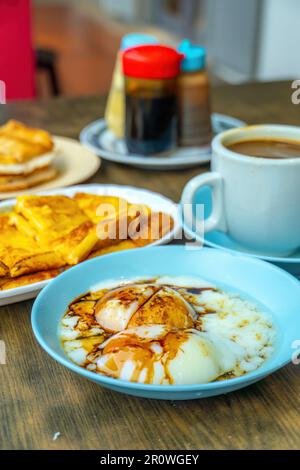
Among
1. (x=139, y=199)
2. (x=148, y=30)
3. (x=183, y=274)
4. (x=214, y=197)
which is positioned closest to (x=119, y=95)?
(x=139, y=199)

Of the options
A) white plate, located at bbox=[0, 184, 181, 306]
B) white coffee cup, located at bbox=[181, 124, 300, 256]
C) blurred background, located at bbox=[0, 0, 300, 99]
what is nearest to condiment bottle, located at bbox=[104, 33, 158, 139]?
white plate, located at bbox=[0, 184, 181, 306]

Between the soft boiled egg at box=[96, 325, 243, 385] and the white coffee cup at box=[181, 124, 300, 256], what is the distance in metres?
0.24

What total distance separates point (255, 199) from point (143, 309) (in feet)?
0.77

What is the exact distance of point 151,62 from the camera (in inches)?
41.1

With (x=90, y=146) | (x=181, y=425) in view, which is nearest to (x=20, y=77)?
(x=90, y=146)

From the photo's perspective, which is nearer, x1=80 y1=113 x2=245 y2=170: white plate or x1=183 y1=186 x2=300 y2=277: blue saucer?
x1=183 y1=186 x2=300 y2=277: blue saucer

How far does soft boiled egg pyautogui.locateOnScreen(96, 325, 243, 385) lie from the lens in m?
0.52

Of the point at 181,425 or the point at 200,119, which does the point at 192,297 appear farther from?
the point at 200,119

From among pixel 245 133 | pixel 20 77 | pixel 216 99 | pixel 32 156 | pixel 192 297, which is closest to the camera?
pixel 192 297

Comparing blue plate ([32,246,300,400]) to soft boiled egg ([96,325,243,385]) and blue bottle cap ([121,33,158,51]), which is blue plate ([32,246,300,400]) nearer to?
soft boiled egg ([96,325,243,385])

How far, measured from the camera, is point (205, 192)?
92 cm

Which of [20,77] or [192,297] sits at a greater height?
[192,297]

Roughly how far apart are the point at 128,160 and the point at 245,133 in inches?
11.3

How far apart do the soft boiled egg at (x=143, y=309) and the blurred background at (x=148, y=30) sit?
63.5 inches
